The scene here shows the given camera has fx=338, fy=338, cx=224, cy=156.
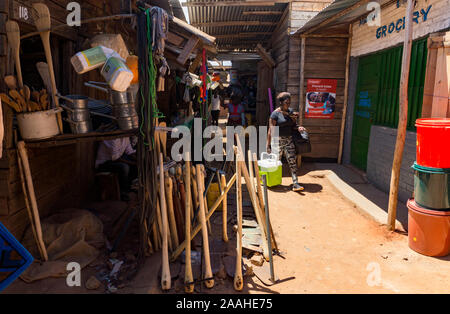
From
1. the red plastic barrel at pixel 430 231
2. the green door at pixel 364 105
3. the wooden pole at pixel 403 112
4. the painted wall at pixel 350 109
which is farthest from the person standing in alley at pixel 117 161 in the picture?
the painted wall at pixel 350 109

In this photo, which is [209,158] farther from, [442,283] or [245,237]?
[442,283]

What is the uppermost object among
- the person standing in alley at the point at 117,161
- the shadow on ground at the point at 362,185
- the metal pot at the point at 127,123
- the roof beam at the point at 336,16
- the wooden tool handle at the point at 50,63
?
the roof beam at the point at 336,16

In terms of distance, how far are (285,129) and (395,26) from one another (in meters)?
2.73

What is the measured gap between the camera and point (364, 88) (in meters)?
7.82

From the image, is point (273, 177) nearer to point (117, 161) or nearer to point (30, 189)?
point (117, 161)

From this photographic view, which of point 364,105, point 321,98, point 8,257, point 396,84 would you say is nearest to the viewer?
point 8,257

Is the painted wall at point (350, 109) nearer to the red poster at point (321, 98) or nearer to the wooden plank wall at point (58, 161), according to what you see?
the red poster at point (321, 98)

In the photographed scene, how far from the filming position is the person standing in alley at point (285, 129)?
6875mm

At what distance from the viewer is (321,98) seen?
882 centimetres

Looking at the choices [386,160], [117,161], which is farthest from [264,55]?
[117,161]

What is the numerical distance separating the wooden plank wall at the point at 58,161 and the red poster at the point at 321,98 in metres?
5.13

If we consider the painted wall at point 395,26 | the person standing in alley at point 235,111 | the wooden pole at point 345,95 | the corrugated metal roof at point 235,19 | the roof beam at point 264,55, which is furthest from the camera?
the person standing in alley at point 235,111

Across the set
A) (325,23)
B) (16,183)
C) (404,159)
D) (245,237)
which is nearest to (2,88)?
(16,183)

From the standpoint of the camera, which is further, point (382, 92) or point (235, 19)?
point (235, 19)
